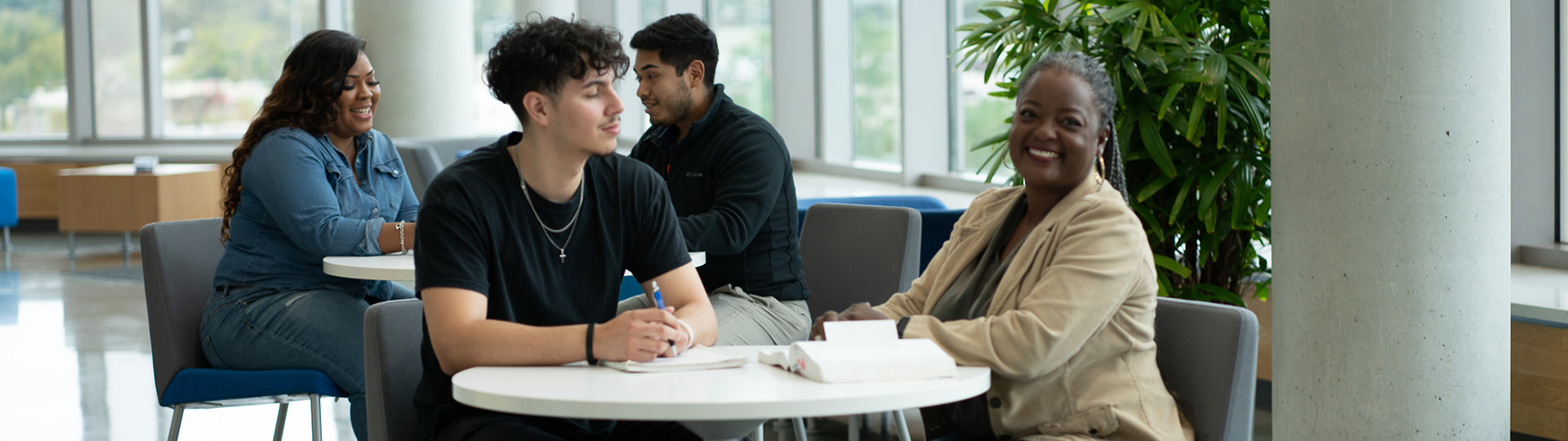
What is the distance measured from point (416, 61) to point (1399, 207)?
806 cm

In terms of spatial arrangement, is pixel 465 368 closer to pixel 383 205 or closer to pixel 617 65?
pixel 617 65

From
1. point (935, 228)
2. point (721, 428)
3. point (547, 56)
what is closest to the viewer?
point (721, 428)

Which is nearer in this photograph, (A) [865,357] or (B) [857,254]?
(A) [865,357]

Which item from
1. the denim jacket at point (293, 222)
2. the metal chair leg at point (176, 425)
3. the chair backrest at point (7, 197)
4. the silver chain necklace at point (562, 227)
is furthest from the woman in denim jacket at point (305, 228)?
the chair backrest at point (7, 197)

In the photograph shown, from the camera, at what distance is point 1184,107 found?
356 cm

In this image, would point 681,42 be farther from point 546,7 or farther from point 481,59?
point 481,59

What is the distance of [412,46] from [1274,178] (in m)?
7.79

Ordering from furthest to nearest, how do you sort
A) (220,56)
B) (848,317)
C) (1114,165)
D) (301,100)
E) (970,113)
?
(220,56)
(970,113)
(301,100)
(1114,165)
(848,317)

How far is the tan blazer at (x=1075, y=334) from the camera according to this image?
1.93 metres

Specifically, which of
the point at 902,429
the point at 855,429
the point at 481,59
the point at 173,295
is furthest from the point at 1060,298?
the point at 481,59

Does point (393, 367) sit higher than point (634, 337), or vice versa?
point (634, 337)

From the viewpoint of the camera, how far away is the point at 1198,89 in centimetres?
344

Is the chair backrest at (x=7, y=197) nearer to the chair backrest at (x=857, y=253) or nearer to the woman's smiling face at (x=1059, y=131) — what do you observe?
the chair backrest at (x=857, y=253)

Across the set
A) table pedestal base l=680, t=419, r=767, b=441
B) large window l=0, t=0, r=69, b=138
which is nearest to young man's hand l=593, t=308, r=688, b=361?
table pedestal base l=680, t=419, r=767, b=441
